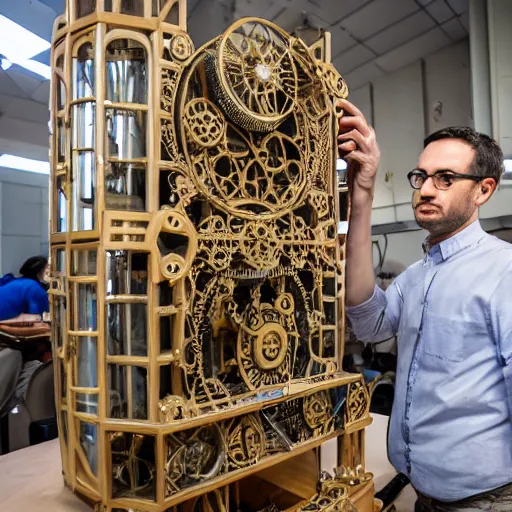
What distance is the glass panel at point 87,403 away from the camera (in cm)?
108

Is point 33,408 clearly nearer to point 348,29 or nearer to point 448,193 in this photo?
point 448,193

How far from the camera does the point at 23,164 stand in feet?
8.28

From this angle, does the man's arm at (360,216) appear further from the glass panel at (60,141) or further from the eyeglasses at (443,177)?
the glass panel at (60,141)

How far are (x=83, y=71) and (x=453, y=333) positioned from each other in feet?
3.85

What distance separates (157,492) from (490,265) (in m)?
1.04

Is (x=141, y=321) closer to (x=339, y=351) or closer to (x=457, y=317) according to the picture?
(x=339, y=351)

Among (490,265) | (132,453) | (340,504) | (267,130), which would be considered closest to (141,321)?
(132,453)

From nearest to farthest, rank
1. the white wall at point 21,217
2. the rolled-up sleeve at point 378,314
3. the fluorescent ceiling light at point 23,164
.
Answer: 1. the rolled-up sleeve at point 378,314
2. the fluorescent ceiling light at point 23,164
3. the white wall at point 21,217

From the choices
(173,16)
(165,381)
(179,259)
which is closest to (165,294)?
(179,259)

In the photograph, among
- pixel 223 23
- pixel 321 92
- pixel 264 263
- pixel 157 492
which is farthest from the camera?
pixel 223 23

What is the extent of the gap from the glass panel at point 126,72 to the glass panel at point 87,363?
0.56 m

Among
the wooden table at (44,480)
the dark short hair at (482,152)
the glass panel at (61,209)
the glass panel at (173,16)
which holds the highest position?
the glass panel at (173,16)

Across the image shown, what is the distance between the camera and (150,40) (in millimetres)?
1080

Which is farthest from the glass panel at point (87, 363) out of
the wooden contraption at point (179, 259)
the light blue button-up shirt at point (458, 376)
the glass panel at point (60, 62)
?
the light blue button-up shirt at point (458, 376)
